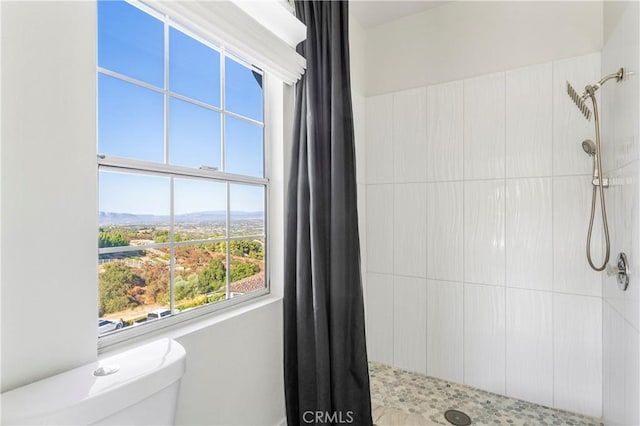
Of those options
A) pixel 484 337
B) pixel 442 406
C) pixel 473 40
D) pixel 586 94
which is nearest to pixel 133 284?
pixel 442 406

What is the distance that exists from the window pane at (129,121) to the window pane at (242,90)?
38 centimetres

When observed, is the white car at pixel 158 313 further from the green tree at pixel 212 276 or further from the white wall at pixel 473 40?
the white wall at pixel 473 40

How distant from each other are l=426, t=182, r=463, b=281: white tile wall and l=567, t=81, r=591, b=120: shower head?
68 cm

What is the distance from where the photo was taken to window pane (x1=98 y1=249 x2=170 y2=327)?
1.05 m

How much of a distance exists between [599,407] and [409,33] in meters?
2.47

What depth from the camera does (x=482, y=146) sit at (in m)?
1.94

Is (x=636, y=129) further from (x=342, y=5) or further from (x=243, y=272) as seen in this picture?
(x=243, y=272)

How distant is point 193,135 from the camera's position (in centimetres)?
134

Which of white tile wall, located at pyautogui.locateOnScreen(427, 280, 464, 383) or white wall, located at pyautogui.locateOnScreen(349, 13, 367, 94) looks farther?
white wall, located at pyautogui.locateOnScreen(349, 13, 367, 94)

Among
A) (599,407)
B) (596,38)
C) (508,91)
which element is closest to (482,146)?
A: (508,91)

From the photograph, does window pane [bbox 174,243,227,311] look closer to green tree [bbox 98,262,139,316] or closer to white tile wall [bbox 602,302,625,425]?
green tree [bbox 98,262,139,316]

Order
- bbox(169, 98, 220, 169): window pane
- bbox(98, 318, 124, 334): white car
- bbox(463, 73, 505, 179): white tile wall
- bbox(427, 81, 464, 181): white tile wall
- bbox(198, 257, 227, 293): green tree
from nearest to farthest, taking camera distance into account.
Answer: bbox(98, 318, 124, 334): white car, bbox(169, 98, 220, 169): window pane, bbox(198, 257, 227, 293): green tree, bbox(463, 73, 505, 179): white tile wall, bbox(427, 81, 464, 181): white tile wall

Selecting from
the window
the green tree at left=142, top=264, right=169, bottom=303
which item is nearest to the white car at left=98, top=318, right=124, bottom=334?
the window

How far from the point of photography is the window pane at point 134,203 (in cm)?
106
